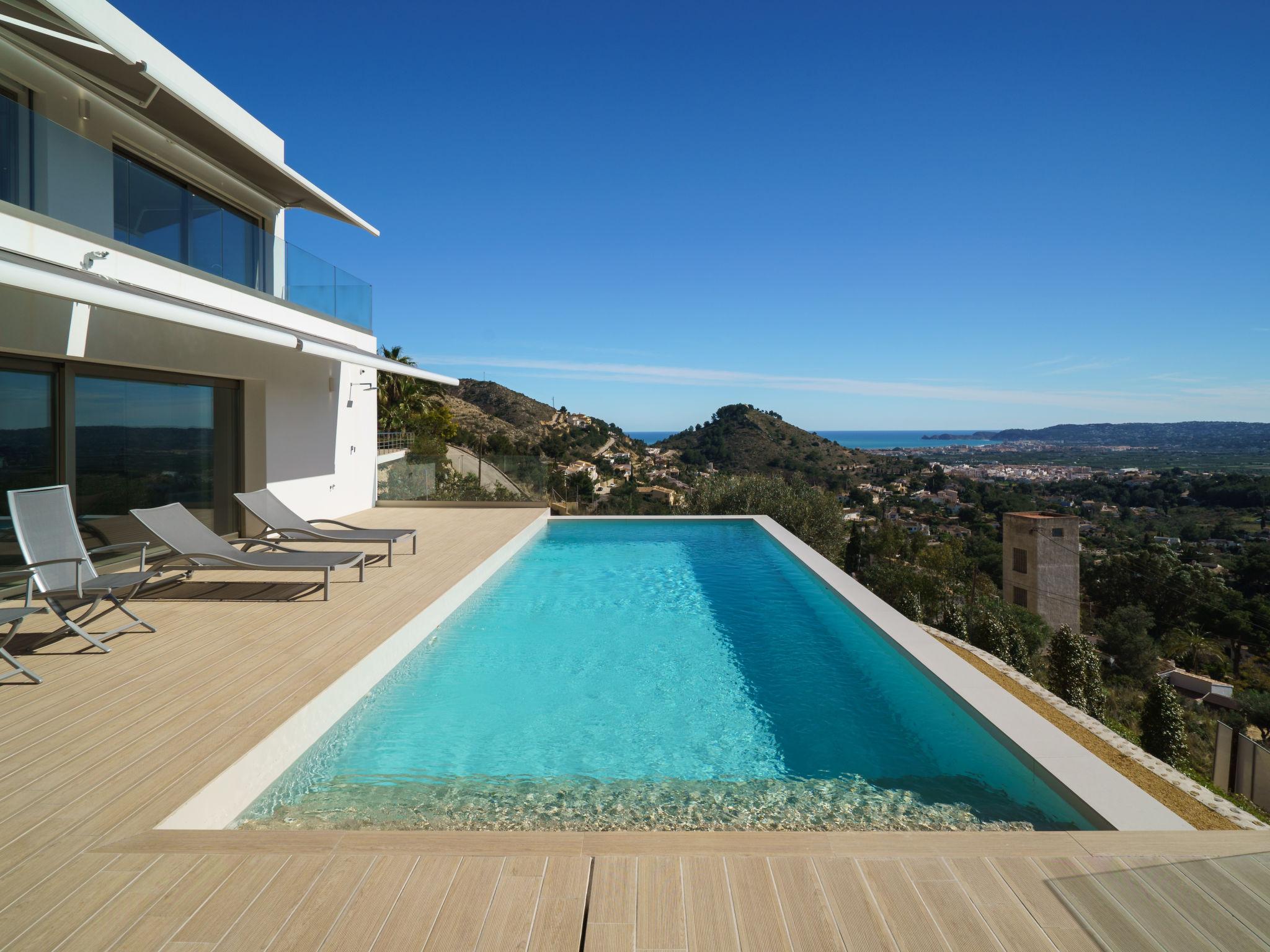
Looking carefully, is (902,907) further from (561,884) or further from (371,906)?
(371,906)

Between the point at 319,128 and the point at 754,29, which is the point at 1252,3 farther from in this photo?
the point at 319,128

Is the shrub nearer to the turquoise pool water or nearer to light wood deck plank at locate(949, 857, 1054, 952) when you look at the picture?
the turquoise pool water

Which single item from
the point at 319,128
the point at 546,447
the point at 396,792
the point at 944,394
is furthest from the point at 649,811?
the point at 944,394

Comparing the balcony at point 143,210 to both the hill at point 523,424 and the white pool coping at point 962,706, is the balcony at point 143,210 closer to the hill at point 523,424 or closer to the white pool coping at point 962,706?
the white pool coping at point 962,706

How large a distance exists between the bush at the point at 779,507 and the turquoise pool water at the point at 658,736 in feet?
36.3

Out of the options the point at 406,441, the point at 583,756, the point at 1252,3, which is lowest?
the point at 583,756

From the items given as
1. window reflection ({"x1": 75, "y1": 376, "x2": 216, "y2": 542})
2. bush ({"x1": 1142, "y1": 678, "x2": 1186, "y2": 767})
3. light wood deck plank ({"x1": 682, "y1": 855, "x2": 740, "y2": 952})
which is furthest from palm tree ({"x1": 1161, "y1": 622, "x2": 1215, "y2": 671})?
light wood deck plank ({"x1": 682, "y1": 855, "x2": 740, "y2": 952})

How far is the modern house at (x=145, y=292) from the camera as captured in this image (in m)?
6.18

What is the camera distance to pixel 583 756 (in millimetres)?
4281

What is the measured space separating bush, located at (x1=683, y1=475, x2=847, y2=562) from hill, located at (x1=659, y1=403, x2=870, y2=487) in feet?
88.8

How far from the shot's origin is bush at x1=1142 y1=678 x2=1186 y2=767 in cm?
1549

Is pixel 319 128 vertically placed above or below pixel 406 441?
above

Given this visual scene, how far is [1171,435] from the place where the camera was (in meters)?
68.9

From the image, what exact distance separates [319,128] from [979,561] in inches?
1710
